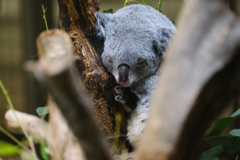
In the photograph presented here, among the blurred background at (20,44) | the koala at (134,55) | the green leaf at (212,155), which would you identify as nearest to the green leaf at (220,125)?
the green leaf at (212,155)

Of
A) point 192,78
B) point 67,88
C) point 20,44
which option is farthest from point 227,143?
point 20,44

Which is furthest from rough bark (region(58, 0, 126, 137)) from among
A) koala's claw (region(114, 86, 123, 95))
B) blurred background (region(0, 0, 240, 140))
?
blurred background (region(0, 0, 240, 140))

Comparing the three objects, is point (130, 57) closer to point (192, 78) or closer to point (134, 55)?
point (134, 55)

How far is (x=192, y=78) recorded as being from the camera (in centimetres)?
57

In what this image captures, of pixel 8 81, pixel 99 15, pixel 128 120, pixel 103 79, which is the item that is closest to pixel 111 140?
pixel 128 120

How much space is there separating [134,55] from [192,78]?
764mm

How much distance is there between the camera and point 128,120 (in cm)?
146

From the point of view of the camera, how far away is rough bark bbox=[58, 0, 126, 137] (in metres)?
1.33

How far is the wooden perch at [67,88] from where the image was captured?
466mm

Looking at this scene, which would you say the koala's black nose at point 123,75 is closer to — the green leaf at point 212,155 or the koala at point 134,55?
the koala at point 134,55

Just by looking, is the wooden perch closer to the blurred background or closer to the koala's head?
the koala's head

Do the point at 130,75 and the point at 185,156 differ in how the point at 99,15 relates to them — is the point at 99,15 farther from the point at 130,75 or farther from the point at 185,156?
the point at 185,156

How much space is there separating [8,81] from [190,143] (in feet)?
7.50

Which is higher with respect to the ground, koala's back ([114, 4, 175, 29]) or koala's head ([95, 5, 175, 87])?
koala's back ([114, 4, 175, 29])
